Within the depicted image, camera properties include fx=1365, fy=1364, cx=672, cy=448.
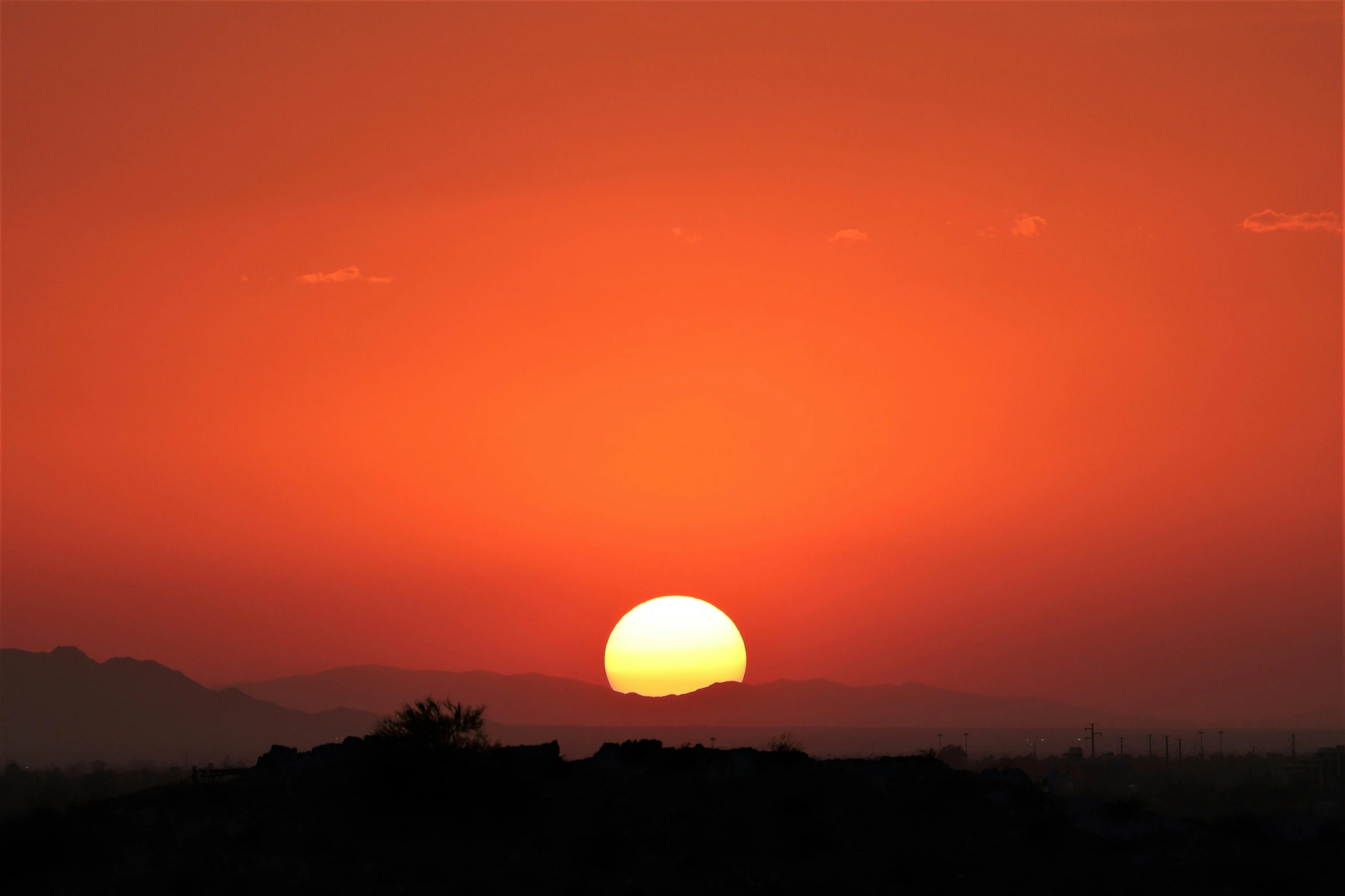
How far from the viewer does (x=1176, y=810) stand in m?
75.6

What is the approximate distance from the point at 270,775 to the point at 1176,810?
56416mm

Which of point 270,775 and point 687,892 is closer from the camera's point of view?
point 687,892

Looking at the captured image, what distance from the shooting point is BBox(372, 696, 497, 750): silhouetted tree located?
3459cm

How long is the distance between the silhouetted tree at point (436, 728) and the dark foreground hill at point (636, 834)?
2.05 ft

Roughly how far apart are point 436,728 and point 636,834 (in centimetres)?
637

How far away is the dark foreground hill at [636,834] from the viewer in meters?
29.6

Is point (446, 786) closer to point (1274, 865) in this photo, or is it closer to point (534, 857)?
point (534, 857)

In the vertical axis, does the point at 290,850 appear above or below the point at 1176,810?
above

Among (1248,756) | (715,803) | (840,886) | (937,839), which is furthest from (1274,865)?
(1248,756)

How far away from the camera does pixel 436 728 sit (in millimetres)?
34969

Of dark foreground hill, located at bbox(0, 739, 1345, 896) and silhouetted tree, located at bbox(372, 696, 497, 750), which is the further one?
silhouetted tree, located at bbox(372, 696, 497, 750)

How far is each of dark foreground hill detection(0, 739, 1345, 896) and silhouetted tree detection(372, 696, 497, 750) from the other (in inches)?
24.6

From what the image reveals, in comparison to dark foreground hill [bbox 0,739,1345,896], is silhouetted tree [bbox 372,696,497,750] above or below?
above

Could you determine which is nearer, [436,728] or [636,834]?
[636,834]
